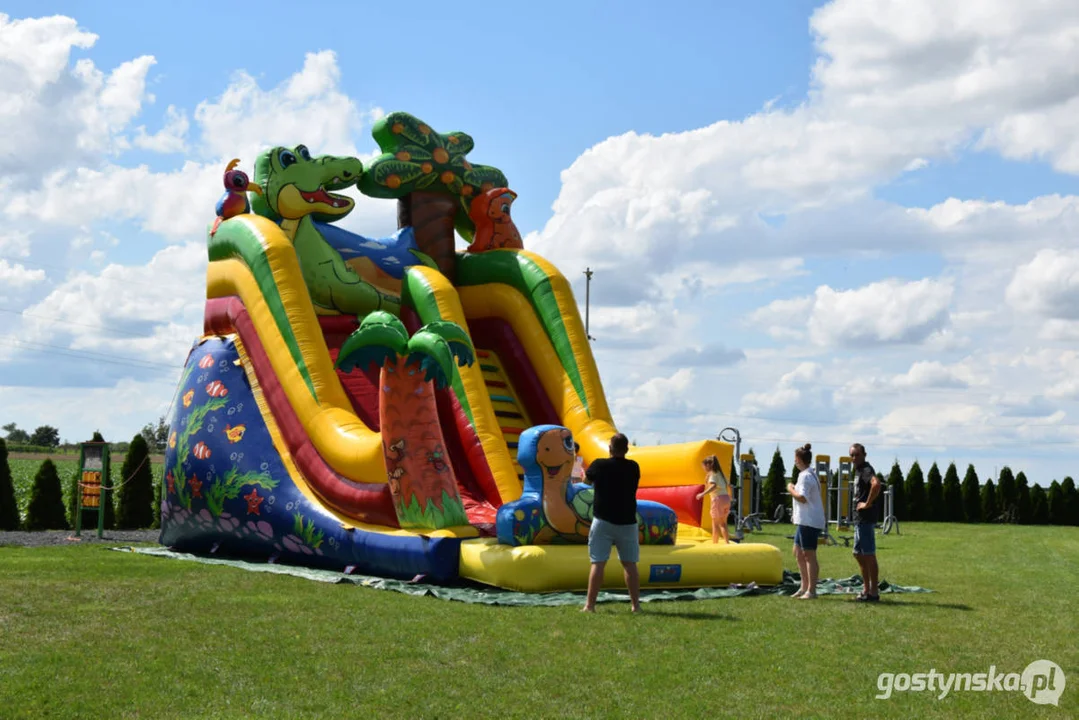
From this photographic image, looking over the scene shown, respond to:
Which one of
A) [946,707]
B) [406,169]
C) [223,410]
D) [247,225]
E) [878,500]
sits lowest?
[946,707]

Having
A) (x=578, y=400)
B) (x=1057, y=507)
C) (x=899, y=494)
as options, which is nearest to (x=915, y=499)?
(x=899, y=494)

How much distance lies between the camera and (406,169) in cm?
1322

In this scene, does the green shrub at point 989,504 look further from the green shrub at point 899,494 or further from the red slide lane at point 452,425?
the red slide lane at point 452,425

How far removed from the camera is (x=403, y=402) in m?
9.10

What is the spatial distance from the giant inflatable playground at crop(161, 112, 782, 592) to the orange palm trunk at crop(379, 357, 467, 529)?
1 centimetres

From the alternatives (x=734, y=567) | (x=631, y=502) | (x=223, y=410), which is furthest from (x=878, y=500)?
(x=223, y=410)

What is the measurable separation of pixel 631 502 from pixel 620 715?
9.80 ft

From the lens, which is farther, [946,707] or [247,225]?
[247,225]

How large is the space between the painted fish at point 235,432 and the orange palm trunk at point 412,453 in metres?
2.52

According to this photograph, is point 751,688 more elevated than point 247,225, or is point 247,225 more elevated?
point 247,225

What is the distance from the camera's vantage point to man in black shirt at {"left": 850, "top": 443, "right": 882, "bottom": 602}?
848cm

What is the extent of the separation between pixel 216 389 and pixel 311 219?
246 centimetres

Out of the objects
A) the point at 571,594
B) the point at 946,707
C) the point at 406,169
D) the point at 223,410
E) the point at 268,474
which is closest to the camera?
the point at 946,707

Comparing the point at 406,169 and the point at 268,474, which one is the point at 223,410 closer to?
the point at 268,474
